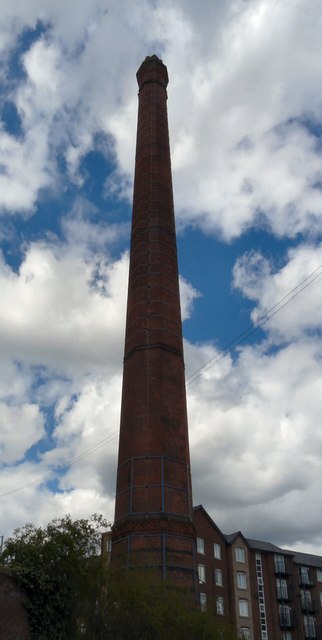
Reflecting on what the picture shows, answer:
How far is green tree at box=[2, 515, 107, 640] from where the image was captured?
664 inches

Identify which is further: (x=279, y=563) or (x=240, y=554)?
(x=279, y=563)

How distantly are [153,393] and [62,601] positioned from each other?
11.6 meters

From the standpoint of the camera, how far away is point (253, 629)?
174 feet

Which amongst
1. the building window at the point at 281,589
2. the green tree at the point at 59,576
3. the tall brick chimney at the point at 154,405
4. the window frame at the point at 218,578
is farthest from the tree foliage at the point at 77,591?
the building window at the point at 281,589

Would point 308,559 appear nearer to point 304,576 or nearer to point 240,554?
point 304,576

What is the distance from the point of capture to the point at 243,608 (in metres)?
53.0

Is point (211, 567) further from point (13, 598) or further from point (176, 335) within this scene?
point (13, 598)

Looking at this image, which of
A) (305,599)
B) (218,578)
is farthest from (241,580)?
(305,599)

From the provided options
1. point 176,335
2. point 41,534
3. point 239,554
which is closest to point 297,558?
point 239,554

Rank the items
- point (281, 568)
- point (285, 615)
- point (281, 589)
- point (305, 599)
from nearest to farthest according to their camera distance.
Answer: point (285, 615) → point (281, 589) → point (281, 568) → point (305, 599)

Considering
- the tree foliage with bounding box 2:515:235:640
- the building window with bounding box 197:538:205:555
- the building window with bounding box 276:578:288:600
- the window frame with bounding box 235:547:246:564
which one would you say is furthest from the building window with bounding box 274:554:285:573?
the tree foliage with bounding box 2:515:235:640

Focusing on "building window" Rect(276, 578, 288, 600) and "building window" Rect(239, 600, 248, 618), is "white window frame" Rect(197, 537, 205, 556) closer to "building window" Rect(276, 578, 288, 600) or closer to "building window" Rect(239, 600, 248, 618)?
"building window" Rect(239, 600, 248, 618)

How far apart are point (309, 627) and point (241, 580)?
10.2 m

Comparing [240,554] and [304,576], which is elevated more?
[240,554]
